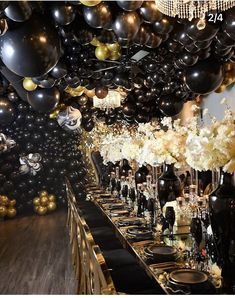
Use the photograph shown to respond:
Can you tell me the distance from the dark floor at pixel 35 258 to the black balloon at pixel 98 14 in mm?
2852

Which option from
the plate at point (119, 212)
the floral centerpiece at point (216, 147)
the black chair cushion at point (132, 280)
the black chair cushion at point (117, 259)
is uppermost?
the floral centerpiece at point (216, 147)

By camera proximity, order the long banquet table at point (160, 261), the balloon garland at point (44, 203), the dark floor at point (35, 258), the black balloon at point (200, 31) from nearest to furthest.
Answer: the long banquet table at point (160, 261) → the black balloon at point (200, 31) → the dark floor at point (35, 258) → the balloon garland at point (44, 203)

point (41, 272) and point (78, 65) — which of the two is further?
point (41, 272)

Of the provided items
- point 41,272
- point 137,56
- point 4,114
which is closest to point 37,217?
point 41,272

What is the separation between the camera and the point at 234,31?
2621mm

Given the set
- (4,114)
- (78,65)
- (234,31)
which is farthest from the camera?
(4,114)

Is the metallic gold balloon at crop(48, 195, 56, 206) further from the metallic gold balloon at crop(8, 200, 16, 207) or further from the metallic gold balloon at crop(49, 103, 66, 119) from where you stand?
the metallic gold balloon at crop(49, 103, 66, 119)

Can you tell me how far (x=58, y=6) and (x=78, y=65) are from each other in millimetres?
1480

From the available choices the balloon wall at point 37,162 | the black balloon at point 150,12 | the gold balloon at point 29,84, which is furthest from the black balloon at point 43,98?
the balloon wall at point 37,162

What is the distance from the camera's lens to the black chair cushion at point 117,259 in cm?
312

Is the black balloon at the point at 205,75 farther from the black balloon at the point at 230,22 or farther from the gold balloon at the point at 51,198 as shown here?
the gold balloon at the point at 51,198

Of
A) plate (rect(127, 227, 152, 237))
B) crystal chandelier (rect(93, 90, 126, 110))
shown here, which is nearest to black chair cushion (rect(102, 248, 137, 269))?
plate (rect(127, 227, 152, 237))

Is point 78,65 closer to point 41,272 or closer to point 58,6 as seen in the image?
point 58,6

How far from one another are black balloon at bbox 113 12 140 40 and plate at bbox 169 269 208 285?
1.64m
